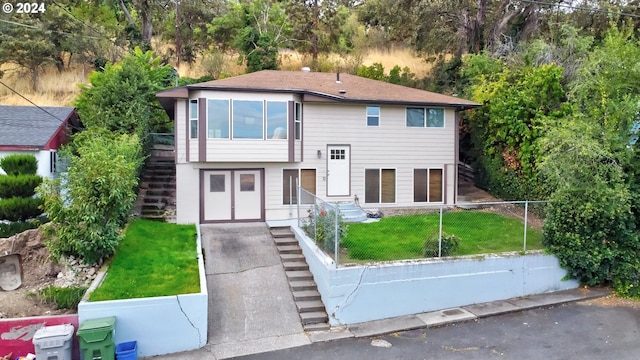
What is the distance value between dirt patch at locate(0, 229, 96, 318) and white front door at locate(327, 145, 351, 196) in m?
8.44

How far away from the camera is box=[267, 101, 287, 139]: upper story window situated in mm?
Result: 14258

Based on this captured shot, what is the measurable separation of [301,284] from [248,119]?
6378 mm

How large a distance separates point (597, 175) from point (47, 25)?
32926 millimetres

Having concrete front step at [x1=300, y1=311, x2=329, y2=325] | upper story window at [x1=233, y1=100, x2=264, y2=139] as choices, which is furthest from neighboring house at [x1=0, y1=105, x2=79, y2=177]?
concrete front step at [x1=300, y1=311, x2=329, y2=325]

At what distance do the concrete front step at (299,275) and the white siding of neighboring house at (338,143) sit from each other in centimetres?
438

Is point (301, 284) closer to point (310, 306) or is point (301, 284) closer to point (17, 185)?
point (310, 306)

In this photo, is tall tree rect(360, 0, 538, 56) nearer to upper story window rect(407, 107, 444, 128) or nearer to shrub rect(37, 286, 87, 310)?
upper story window rect(407, 107, 444, 128)

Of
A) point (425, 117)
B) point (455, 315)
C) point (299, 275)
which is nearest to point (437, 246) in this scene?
point (455, 315)

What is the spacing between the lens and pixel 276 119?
47.0 ft

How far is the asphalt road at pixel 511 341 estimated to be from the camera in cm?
778

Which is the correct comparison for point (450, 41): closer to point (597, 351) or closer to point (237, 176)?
point (237, 176)

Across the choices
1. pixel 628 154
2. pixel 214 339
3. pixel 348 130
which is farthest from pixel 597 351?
pixel 348 130

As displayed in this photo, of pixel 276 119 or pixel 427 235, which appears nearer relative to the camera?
pixel 427 235

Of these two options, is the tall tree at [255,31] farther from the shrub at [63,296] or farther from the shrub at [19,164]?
the shrub at [63,296]
